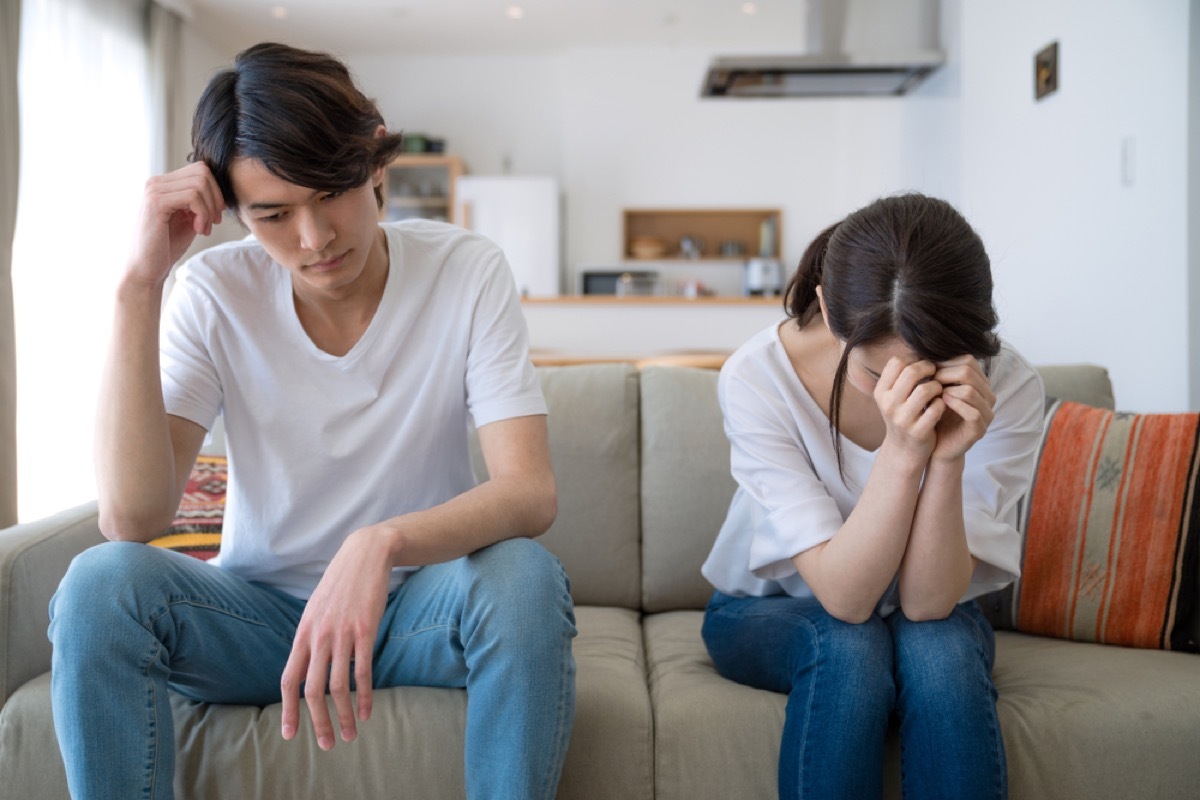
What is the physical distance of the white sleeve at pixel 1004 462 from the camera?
127cm

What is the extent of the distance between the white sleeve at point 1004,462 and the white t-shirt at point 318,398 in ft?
1.88

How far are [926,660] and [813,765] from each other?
0.58ft

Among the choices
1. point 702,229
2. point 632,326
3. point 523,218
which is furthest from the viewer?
point 702,229

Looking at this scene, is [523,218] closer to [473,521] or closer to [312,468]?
[312,468]

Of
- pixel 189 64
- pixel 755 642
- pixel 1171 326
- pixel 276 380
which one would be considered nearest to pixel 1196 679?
pixel 755 642

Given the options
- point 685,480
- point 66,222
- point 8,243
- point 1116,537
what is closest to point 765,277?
point 66,222

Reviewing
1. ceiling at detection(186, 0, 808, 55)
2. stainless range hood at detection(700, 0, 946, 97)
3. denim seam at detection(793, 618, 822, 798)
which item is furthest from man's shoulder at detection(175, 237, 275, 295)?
ceiling at detection(186, 0, 808, 55)

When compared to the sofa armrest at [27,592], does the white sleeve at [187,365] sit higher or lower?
higher

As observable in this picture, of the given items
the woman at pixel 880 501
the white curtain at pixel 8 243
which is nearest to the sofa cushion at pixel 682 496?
the woman at pixel 880 501

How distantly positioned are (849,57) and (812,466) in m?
3.28

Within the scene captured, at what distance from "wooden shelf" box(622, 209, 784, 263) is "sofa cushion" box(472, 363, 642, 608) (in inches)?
227

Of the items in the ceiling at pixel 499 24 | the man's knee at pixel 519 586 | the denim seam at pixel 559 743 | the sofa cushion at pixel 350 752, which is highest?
the ceiling at pixel 499 24

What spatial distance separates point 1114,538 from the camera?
151cm

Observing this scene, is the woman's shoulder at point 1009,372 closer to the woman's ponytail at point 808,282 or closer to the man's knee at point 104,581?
the woman's ponytail at point 808,282
